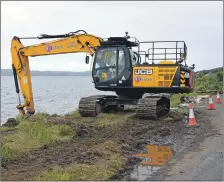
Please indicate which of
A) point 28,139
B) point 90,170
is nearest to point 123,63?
point 28,139

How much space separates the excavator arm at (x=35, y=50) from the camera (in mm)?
15695

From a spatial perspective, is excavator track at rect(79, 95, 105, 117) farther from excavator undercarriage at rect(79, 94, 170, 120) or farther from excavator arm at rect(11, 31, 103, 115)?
excavator arm at rect(11, 31, 103, 115)

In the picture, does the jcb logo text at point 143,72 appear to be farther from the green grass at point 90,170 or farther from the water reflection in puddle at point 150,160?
the green grass at point 90,170

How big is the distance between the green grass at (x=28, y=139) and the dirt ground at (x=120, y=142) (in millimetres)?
222

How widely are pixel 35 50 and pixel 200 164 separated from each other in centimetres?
997

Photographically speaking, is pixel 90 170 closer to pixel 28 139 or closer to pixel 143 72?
pixel 28 139

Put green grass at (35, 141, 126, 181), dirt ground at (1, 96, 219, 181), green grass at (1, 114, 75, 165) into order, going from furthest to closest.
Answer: green grass at (1, 114, 75, 165) → dirt ground at (1, 96, 219, 181) → green grass at (35, 141, 126, 181)

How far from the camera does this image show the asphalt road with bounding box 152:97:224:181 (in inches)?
275

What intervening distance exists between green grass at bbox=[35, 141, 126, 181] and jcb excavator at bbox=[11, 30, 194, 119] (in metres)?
6.03

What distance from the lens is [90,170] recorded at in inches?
291

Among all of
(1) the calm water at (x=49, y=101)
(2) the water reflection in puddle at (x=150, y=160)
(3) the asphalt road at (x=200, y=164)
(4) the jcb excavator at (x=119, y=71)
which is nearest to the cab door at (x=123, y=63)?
(4) the jcb excavator at (x=119, y=71)

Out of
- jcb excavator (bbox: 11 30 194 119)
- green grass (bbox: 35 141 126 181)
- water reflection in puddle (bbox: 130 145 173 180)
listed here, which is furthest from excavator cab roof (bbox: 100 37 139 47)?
green grass (bbox: 35 141 126 181)

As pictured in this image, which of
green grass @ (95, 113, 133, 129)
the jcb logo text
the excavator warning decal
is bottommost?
green grass @ (95, 113, 133, 129)

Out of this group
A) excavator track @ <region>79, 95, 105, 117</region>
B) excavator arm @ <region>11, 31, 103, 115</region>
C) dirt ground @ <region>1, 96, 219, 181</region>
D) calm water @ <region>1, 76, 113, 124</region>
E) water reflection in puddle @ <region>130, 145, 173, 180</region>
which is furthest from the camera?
calm water @ <region>1, 76, 113, 124</region>
